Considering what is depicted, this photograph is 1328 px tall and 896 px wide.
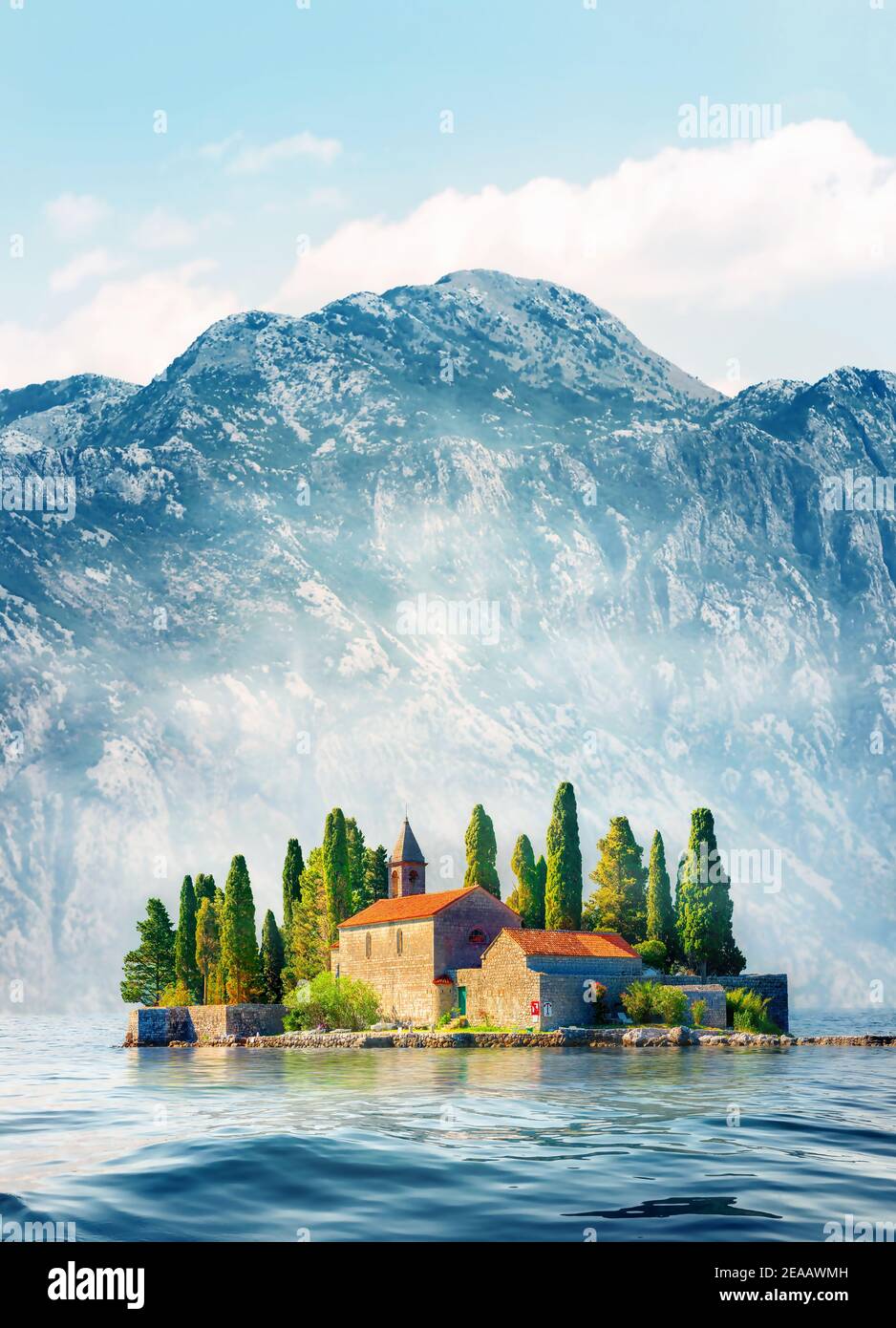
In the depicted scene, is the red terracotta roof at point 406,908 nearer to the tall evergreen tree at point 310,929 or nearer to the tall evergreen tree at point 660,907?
the tall evergreen tree at point 310,929

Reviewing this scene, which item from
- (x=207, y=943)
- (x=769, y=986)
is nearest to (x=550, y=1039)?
(x=769, y=986)

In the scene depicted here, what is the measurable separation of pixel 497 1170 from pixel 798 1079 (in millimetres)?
25569

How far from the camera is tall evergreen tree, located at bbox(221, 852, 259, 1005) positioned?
303ft

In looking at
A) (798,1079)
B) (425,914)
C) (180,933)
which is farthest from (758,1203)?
(180,933)

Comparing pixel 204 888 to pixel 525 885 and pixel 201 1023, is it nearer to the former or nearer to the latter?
pixel 201 1023

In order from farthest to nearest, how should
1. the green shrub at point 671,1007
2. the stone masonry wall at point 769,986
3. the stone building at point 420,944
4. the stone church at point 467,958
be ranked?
the stone building at point 420,944 < the stone masonry wall at point 769,986 < the stone church at point 467,958 < the green shrub at point 671,1007

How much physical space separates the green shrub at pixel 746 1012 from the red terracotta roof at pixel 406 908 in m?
15.5

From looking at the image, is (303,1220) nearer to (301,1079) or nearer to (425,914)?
(301,1079)

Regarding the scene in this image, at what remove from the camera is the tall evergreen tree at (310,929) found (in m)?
96.5

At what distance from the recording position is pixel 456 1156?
2345 cm

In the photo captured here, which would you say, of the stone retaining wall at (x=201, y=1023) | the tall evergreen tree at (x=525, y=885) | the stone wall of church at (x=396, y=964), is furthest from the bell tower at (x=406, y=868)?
the stone retaining wall at (x=201, y=1023)

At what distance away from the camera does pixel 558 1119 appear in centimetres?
2956

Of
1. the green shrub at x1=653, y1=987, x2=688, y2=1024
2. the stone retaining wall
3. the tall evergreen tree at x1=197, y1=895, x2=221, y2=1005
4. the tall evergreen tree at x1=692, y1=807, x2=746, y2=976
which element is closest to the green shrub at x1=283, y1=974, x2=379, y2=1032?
the stone retaining wall

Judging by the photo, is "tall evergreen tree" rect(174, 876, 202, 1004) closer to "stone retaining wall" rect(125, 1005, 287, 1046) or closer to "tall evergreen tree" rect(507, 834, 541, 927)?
"stone retaining wall" rect(125, 1005, 287, 1046)
